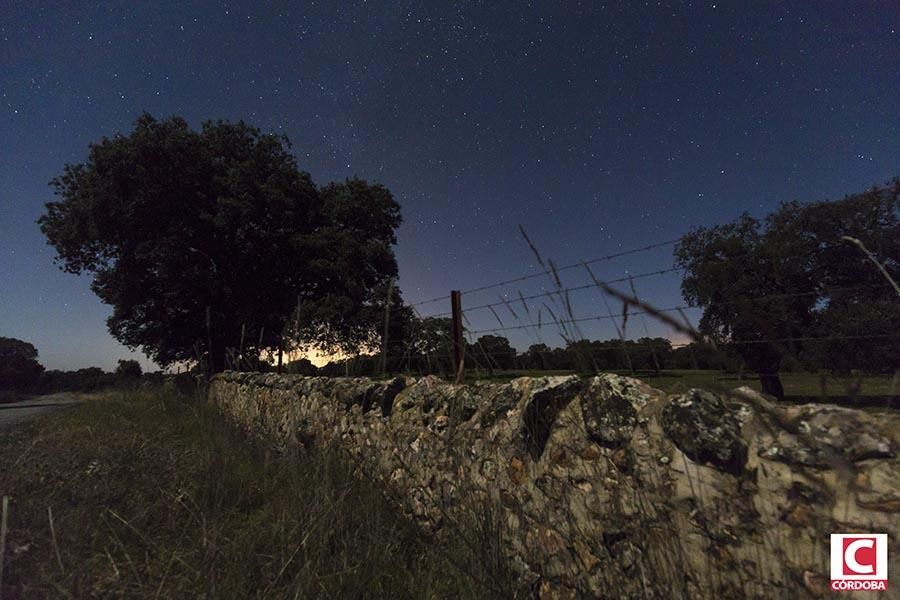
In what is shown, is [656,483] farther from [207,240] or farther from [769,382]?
[207,240]

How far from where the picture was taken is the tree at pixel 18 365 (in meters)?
37.3

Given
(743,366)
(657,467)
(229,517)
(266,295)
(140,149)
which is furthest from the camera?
(266,295)

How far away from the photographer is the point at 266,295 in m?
18.4

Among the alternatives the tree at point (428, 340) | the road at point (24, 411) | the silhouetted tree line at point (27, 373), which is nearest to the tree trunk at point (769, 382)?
the tree at point (428, 340)

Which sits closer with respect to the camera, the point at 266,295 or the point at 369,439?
the point at 369,439

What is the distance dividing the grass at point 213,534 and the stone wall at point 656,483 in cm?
29

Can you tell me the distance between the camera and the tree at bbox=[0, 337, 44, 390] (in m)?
37.3

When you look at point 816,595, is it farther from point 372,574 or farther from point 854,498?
point 372,574

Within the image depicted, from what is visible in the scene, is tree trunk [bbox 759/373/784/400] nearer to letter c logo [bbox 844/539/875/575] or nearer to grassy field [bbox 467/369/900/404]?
grassy field [bbox 467/369/900/404]

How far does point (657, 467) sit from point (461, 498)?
1357 mm

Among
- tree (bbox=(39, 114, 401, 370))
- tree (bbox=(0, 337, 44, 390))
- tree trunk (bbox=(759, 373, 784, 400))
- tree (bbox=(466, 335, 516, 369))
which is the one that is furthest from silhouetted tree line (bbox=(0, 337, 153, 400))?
tree trunk (bbox=(759, 373, 784, 400))

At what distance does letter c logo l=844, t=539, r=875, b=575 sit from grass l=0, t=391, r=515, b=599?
1336 millimetres

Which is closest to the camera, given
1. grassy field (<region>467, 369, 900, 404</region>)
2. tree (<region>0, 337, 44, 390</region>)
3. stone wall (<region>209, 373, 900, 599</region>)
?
grassy field (<region>467, 369, 900, 404</region>)

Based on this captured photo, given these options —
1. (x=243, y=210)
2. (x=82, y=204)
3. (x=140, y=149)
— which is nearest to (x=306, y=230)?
(x=243, y=210)
